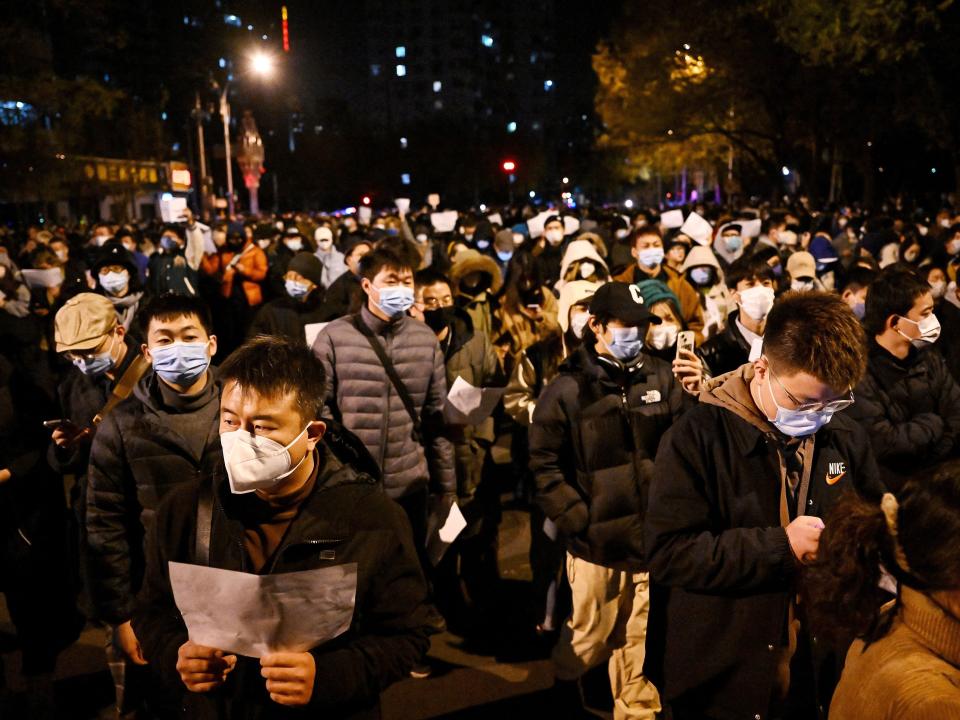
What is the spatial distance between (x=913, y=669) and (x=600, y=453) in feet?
8.47

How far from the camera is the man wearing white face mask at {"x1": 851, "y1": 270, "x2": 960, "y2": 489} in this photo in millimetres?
4859

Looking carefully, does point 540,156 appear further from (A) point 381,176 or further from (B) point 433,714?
(B) point 433,714

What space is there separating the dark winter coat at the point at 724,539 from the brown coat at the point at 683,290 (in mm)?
5002

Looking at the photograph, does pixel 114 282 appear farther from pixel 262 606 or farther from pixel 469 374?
pixel 262 606

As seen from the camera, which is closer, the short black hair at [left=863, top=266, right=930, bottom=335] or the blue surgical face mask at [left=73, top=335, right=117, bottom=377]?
the blue surgical face mask at [left=73, top=335, right=117, bottom=377]

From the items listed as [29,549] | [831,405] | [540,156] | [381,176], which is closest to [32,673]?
[29,549]

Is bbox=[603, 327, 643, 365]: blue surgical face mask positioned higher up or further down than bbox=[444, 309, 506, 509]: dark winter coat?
higher up

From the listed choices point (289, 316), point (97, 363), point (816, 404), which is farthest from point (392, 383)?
point (289, 316)

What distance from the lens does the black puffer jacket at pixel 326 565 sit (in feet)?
8.31

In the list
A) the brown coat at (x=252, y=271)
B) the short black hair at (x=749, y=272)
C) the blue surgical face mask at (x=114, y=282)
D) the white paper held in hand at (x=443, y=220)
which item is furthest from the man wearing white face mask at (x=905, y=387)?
the white paper held in hand at (x=443, y=220)

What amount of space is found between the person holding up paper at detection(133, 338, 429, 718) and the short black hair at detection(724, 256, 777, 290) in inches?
155

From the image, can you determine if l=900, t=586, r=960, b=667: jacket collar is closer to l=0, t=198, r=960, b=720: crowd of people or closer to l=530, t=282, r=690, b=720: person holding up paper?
l=0, t=198, r=960, b=720: crowd of people

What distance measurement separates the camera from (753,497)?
9.94 feet

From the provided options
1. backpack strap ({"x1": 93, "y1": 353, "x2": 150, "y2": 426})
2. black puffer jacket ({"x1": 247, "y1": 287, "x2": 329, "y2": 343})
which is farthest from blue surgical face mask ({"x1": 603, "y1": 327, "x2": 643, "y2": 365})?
black puffer jacket ({"x1": 247, "y1": 287, "x2": 329, "y2": 343})
